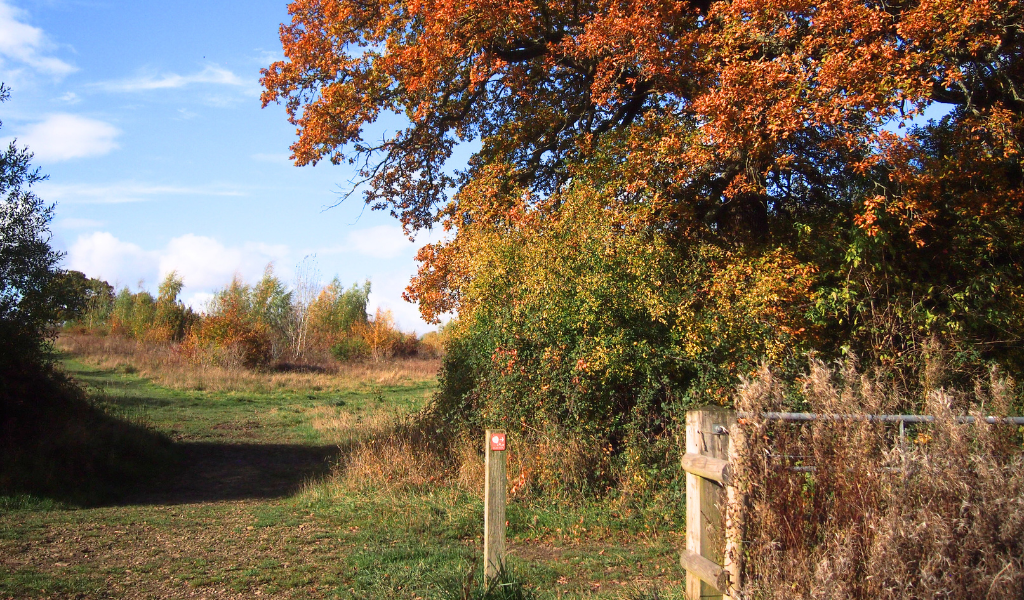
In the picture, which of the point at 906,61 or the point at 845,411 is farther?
the point at 906,61

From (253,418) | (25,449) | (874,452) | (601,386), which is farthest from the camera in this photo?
(253,418)

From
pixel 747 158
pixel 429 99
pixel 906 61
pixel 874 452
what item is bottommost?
pixel 874 452

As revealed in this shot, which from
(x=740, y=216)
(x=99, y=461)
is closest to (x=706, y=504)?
(x=740, y=216)

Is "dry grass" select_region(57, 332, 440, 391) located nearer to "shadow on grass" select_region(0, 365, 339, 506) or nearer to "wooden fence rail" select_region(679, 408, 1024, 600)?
"shadow on grass" select_region(0, 365, 339, 506)

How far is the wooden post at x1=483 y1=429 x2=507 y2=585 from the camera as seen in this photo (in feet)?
17.7

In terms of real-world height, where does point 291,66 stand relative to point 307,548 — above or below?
above

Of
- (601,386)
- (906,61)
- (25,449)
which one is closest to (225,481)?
(25,449)

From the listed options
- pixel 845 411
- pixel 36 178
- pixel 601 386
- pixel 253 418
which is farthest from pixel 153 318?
pixel 845 411

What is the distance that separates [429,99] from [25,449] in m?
9.40

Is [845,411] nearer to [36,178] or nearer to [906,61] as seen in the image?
[906,61]

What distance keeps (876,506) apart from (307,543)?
20.5ft

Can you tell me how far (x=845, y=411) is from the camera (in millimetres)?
4359

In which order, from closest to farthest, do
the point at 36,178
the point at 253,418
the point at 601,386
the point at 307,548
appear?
the point at 307,548
the point at 601,386
the point at 36,178
the point at 253,418

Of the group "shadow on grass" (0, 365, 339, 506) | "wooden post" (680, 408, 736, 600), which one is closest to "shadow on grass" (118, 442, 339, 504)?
"shadow on grass" (0, 365, 339, 506)
